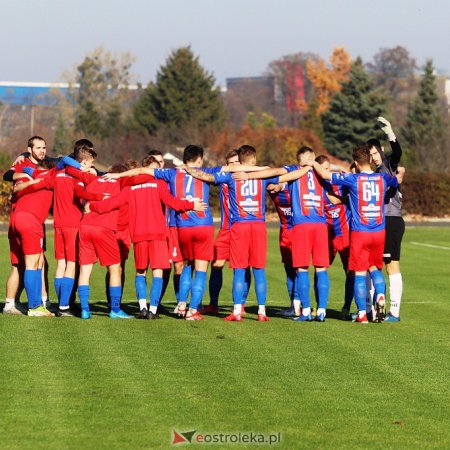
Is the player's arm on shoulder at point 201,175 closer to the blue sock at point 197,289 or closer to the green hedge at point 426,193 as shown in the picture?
the blue sock at point 197,289

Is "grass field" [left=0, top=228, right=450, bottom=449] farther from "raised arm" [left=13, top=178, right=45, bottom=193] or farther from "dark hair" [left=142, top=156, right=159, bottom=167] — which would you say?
"dark hair" [left=142, top=156, right=159, bottom=167]

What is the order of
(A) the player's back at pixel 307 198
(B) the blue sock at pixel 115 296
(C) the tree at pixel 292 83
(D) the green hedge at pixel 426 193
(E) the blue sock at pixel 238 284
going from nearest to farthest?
(A) the player's back at pixel 307 198 → (E) the blue sock at pixel 238 284 → (B) the blue sock at pixel 115 296 → (D) the green hedge at pixel 426 193 → (C) the tree at pixel 292 83

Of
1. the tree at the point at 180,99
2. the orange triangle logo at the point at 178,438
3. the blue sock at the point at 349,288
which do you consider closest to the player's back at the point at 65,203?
the blue sock at the point at 349,288

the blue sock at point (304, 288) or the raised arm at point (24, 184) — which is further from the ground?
the raised arm at point (24, 184)

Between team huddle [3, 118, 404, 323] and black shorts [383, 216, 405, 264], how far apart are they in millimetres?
12

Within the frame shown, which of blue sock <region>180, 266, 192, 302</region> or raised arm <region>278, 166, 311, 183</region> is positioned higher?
raised arm <region>278, 166, 311, 183</region>

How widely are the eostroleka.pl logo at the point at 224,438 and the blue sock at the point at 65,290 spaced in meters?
6.54

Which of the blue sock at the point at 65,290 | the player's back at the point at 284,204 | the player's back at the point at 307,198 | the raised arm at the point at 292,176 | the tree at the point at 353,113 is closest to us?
the raised arm at the point at 292,176

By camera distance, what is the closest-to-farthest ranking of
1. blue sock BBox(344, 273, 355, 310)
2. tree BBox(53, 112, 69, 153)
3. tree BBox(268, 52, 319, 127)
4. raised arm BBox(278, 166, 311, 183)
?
raised arm BBox(278, 166, 311, 183)
blue sock BBox(344, 273, 355, 310)
tree BBox(53, 112, 69, 153)
tree BBox(268, 52, 319, 127)

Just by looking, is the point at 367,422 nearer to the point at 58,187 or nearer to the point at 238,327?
the point at 238,327

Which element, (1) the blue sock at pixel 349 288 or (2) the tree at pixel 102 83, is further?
(2) the tree at pixel 102 83

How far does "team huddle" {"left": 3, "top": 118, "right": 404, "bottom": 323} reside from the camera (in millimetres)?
13508

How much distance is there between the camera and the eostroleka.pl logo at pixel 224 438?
7.47 metres

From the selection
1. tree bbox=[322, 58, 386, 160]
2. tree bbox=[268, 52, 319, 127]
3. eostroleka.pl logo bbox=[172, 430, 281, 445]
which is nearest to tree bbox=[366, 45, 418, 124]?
tree bbox=[268, 52, 319, 127]
